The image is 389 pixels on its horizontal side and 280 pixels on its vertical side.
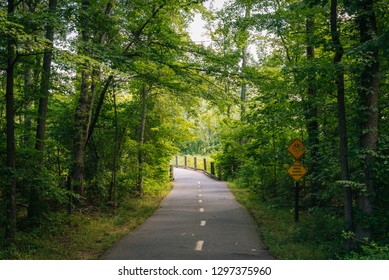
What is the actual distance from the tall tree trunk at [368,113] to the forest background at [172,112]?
0.09 feet

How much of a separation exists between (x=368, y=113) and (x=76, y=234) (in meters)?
8.87

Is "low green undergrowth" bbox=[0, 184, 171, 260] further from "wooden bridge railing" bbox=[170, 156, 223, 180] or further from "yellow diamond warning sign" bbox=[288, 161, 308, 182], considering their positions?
"wooden bridge railing" bbox=[170, 156, 223, 180]

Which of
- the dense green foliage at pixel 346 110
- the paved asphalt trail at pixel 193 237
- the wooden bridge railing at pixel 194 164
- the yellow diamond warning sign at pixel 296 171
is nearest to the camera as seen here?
the dense green foliage at pixel 346 110

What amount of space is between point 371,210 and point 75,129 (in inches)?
430

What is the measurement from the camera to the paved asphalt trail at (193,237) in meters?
8.99

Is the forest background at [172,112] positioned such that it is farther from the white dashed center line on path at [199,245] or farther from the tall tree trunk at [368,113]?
the white dashed center line on path at [199,245]

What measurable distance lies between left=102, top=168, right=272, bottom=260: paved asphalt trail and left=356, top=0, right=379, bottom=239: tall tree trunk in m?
2.70

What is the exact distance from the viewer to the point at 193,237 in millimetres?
11188

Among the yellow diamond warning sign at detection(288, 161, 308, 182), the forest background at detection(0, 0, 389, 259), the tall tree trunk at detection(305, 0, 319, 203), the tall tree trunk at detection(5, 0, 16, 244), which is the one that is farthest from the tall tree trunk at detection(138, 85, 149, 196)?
the tall tree trunk at detection(5, 0, 16, 244)

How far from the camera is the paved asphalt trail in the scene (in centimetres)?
899

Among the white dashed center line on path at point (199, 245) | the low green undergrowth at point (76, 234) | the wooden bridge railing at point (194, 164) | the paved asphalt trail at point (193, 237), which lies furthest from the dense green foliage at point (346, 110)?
the wooden bridge railing at point (194, 164)

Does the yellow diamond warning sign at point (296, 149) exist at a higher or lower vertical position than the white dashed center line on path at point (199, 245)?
higher

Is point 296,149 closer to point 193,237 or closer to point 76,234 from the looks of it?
point 193,237

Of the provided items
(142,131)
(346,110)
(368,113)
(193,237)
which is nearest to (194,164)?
(142,131)
